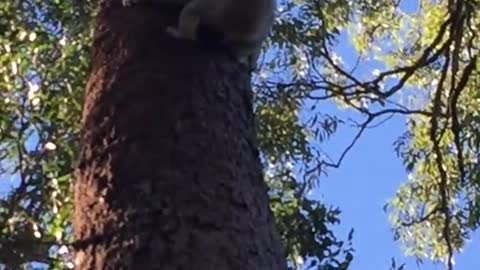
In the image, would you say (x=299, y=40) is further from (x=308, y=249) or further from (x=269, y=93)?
(x=308, y=249)

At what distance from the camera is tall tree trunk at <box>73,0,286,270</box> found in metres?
2.09

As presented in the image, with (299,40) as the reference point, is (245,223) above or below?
below

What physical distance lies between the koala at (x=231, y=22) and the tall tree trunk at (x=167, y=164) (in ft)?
0.15

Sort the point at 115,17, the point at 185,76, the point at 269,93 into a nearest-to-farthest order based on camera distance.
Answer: the point at 185,76 → the point at 115,17 → the point at 269,93

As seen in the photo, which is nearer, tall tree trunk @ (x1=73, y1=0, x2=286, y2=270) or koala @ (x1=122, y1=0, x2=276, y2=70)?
tall tree trunk @ (x1=73, y1=0, x2=286, y2=270)

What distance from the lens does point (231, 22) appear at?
2.73 meters

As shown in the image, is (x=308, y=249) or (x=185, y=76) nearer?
(x=185, y=76)

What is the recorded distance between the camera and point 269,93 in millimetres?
6480

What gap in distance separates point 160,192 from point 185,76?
1.06 ft

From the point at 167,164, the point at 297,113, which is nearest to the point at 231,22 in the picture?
the point at 167,164

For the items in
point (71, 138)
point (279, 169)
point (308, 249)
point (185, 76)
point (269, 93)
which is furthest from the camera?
point (269, 93)

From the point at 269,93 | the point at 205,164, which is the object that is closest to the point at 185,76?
the point at 205,164

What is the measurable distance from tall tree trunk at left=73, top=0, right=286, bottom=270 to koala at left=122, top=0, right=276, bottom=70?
1.8 inches

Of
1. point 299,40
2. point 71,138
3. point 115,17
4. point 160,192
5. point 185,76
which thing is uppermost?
point 299,40
